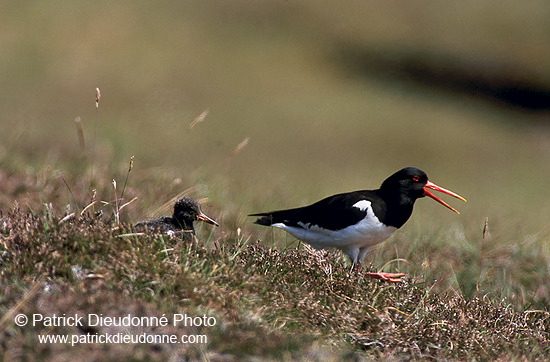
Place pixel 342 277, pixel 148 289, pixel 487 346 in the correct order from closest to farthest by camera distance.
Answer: pixel 148 289 < pixel 487 346 < pixel 342 277

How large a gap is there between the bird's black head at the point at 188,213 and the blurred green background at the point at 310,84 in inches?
349

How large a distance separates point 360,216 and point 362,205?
4.9 inches

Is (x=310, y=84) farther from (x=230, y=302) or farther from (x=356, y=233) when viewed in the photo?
(x=230, y=302)

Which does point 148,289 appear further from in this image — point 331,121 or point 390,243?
point 331,121

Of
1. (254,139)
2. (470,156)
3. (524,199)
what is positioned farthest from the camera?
(470,156)

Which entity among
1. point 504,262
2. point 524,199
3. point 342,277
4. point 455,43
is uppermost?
point 455,43

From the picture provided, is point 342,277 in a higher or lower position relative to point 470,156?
higher

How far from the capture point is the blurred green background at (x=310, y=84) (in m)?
19.7

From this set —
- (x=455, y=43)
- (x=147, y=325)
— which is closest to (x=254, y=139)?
(x=455, y=43)

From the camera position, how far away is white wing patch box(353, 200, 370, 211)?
7.34 meters

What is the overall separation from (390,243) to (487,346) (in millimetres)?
3701

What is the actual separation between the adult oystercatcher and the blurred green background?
8.05 m

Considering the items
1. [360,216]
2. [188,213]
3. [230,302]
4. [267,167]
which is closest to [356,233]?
[360,216]

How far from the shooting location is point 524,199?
19422 millimetres
